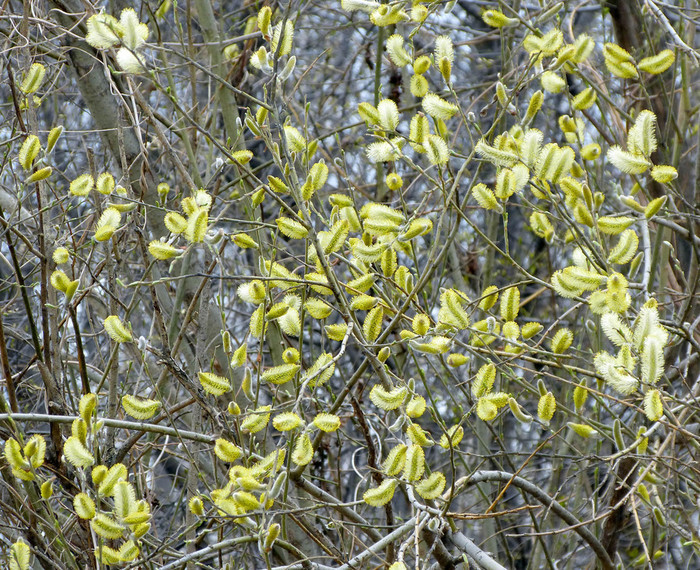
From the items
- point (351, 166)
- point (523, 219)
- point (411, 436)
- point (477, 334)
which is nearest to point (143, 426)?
point (411, 436)

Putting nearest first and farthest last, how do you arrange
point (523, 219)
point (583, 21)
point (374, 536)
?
1. point (374, 536)
2. point (523, 219)
3. point (583, 21)

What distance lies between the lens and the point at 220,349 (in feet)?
10.0

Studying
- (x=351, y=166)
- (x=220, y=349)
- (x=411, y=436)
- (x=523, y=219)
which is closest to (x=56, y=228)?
(x=220, y=349)

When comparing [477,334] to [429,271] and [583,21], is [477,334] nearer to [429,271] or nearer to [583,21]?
[429,271]

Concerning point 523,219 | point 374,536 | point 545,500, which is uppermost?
point 545,500

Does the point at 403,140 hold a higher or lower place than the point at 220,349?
higher

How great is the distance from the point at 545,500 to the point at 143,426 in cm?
106

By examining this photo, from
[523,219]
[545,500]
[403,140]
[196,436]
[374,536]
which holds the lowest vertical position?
[523,219]

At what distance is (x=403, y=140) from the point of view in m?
2.00

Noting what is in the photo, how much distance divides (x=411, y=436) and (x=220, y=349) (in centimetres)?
145

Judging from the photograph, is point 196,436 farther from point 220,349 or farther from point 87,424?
point 220,349

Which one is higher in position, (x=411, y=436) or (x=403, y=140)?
(x=403, y=140)

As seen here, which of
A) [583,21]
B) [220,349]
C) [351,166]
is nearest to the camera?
[220,349]

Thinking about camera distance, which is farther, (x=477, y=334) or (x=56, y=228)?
(x=56, y=228)
